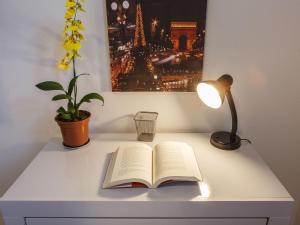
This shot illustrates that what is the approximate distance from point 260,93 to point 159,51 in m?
0.51

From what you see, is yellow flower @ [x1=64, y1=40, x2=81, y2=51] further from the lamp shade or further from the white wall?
the lamp shade

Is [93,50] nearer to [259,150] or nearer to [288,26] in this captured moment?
[288,26]

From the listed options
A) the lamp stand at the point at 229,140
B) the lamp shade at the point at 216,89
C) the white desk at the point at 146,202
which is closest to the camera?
the white desk at the point at 146,202

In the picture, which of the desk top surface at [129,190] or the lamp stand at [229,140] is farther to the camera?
the lamp stand at [229,140]

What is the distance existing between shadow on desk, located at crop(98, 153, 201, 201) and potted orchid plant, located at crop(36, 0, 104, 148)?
11.4 inches

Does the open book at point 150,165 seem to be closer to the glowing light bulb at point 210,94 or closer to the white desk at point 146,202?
the white desk at point 146,202

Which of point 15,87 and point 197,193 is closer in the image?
point 197,193

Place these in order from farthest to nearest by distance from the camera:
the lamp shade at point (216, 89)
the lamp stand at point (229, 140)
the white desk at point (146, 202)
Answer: the lamp stand at point (229, 140)
the lamp shade at point (216, 89)
the white desk at point (146, 202)

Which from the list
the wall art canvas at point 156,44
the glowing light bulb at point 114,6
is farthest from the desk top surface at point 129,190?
the glowing light bulb at point 114,6

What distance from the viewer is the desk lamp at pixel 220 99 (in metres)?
0.95

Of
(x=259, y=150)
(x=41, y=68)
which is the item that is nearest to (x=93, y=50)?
(x=41, y=68)

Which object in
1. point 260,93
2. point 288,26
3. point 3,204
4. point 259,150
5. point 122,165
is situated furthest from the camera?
point 259,150

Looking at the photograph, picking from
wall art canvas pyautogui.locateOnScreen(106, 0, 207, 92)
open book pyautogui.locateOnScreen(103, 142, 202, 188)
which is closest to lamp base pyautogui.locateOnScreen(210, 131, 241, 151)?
open book pyautogui.locateOnScreen(103, 142, 202, 188)

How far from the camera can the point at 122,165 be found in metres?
0.91
